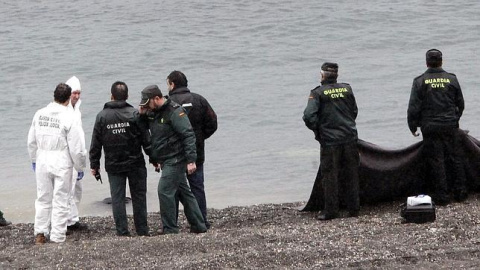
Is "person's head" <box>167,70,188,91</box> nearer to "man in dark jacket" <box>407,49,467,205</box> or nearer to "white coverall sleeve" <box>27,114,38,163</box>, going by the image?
"white coverall sleeve" <box>27,114,38,163</box>

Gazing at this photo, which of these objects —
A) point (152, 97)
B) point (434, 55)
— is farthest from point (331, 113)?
point (152, 97)

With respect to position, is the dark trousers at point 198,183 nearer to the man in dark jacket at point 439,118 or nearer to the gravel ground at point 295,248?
the gravel ground at point 295,248

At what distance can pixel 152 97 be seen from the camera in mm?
10242

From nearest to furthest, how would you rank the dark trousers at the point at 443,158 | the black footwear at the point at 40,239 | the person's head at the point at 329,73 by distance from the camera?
the black footwear at the point at 40,239, the person's head at the point at 329,73, the dark trousers at the point at 443,158

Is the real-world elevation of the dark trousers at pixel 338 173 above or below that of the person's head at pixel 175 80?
below

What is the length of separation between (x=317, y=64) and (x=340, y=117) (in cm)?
1752

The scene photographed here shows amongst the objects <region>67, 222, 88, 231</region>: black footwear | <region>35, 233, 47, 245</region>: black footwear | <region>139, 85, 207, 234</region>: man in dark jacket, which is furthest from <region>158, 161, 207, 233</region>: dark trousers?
<region>67, 222, 88, 231</region>: black footwear

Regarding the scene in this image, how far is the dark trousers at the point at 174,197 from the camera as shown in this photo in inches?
411

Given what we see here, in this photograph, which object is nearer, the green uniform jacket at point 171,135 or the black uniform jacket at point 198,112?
A: the green uniform jacket at point 171,135

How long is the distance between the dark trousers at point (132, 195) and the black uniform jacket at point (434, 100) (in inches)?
117

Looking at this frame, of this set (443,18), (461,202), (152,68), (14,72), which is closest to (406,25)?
(443,18)

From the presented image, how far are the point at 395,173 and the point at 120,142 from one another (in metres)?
3.18

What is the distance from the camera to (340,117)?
36.3ft

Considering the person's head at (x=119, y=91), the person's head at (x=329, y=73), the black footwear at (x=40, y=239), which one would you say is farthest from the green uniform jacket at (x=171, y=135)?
the person's head at (x=329, y=73)
